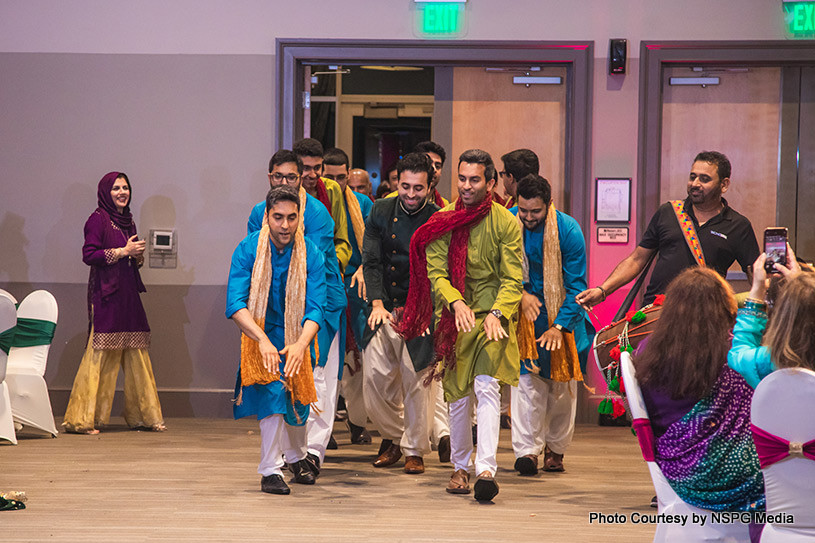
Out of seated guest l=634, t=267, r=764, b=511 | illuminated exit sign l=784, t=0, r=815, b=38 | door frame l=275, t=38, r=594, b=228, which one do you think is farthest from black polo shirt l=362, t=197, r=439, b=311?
illuminated exit sign l=784, t=0, r=815, b=38

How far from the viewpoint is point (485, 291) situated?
488 centimetres

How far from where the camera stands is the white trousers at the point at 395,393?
211 inches

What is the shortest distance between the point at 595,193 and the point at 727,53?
1419mm

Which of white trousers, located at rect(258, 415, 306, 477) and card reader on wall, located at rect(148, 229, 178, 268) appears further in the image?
card reader on wall, located at rect(148, 229, 178, 268)

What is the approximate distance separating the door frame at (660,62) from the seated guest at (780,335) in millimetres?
4362

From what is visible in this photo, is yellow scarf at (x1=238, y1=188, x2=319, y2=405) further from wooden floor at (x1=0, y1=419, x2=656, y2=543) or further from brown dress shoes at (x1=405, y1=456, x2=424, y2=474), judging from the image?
brown dress shoes at (x1=405, y1=456, x2=424, y2=474)

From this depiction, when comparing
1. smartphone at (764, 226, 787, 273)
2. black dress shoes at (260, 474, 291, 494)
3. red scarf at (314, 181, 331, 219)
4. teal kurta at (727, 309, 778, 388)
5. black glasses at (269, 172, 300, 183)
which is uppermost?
black glasses at (269, 172, 300, 183)

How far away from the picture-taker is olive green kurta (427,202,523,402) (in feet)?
15.5

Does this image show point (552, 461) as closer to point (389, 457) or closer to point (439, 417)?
point (439, 417)

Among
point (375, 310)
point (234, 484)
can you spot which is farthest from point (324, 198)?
point (234, 484)

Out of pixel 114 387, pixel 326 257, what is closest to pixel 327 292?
pixel 326 257

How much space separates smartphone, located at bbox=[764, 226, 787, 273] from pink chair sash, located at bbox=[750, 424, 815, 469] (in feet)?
2.40

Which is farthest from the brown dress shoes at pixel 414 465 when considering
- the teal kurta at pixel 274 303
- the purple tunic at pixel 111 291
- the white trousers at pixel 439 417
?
the purple tunic at pixel 111 291

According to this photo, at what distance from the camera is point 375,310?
17.3 ft
